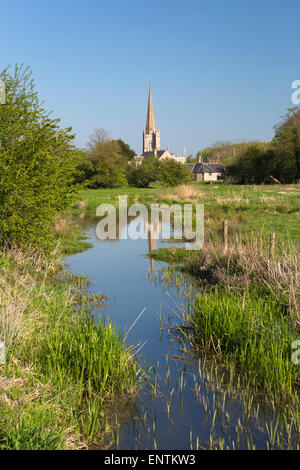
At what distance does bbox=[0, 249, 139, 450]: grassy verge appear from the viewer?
5.15 m

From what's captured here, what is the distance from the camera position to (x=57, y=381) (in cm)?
655

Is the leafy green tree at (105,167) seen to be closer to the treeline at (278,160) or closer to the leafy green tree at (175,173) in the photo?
the leafy green tree at (175,173)

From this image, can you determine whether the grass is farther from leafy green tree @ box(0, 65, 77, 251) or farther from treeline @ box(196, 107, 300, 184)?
treeline @ box(196, 107, 300, 184)

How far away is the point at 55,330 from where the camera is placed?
8.13 m

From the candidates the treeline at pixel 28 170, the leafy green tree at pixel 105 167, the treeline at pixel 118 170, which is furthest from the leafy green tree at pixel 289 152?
the treeline at pixel 28 170

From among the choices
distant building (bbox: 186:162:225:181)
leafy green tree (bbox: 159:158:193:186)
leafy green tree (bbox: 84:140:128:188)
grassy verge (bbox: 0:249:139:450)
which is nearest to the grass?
grassy verge (bbox: 0:249:139:450)

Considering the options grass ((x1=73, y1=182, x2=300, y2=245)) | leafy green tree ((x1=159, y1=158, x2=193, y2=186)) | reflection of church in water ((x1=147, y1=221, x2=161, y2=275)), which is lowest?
reflection of church in water ((x1=147, y1=221, x2=161, y2=275))

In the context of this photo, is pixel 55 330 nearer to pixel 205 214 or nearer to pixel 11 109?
pixel 11 109

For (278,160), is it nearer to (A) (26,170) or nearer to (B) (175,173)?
(B) (175,173)

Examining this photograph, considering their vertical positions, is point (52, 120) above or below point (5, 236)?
above

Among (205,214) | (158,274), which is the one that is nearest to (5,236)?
(158,274)

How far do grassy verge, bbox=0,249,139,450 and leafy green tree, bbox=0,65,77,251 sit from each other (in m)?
4.68

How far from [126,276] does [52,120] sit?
6.33 metres

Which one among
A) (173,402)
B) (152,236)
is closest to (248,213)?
(152,236)
